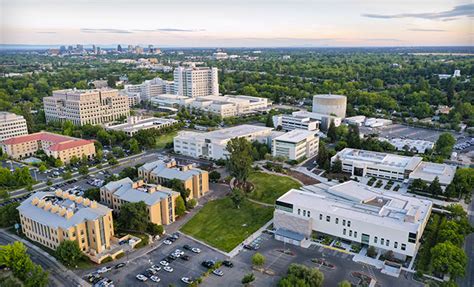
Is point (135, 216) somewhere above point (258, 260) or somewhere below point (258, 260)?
above

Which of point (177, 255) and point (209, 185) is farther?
point (209, 185)

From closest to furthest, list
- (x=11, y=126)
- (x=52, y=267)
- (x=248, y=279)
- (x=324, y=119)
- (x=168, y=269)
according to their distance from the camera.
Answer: (x=248, y=279) → (x=168, y=269) → (x=52, y=267) → (x=11, y=126) → (x=324, y=119)

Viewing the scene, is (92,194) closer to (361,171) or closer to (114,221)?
(114,221)

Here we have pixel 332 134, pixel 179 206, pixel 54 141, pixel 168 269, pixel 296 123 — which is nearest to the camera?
pixel 168 269

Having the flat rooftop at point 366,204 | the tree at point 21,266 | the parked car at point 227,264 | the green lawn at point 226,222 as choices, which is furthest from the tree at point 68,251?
the flat rooftop at point 366,204

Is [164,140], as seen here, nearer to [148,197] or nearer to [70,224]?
[148,197]

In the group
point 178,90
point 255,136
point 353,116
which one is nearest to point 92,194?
point 255,136

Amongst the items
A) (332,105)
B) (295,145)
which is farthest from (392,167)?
(332,105)
